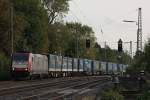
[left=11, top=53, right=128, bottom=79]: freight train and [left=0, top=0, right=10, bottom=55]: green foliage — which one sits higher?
[left=0, top=0, right=10, bottom=55]: green foliage

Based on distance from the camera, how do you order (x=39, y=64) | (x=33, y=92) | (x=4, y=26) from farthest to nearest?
(x=4, y=26), (x=39, y=64), (x=33, y=92)

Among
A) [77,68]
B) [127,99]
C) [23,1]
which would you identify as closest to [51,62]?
[77,68]

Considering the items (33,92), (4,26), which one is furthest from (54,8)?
(33,92)

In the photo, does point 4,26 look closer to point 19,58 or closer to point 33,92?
point 19,58

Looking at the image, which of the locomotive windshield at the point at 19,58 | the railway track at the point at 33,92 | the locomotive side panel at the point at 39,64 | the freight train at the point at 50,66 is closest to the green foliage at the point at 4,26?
the freight train at the point at 50,66

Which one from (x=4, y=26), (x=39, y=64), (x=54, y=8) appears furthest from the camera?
(x=54, y=8)

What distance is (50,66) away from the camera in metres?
68.7

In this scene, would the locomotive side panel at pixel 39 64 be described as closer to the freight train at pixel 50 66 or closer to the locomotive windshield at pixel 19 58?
the freight train at pixel 50 66

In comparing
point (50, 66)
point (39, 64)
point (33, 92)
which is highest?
point (39, 64)

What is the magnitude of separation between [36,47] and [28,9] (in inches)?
284

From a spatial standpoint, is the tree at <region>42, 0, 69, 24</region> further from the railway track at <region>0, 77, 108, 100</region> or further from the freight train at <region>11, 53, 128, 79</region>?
the railway track at <region>0, 77, 108, 100</region>

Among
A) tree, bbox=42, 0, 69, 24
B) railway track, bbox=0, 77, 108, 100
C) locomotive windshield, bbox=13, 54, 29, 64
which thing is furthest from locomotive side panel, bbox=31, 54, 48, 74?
tree, bbox=42, 0, 69, 24

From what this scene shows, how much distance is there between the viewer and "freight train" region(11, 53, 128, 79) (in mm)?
56844

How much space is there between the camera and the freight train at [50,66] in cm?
5684
